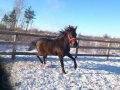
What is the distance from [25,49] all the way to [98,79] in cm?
505

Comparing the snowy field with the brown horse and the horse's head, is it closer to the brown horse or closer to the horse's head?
the brown horse

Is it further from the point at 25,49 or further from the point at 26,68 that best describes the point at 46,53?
the point at 25,49

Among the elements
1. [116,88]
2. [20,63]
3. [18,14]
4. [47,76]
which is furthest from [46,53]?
[18,14]

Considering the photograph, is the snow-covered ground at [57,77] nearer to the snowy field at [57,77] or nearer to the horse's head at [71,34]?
the snowy field at [57,77]

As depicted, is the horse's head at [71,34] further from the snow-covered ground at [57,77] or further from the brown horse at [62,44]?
the snow-covered ground at [57,77]

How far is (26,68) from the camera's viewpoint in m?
8.54

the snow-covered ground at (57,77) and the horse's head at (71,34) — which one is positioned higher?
the horse's head at (71,34)

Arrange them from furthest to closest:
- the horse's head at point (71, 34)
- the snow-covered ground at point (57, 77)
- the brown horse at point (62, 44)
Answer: the brown horse at point (62, 44) < the horse's head at point (71, 34) < the snow-covered ground at point (57, 77)

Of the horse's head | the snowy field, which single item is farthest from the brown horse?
the snowy field

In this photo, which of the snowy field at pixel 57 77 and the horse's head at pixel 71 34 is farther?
the horse's head at pixel 71 34

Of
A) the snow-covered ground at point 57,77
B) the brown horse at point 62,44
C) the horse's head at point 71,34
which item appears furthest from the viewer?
the brown horse at point 62,44

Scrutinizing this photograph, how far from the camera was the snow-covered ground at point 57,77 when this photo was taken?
6.80 metres

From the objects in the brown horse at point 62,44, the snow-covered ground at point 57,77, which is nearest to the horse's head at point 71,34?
the brown horse at point 62,44

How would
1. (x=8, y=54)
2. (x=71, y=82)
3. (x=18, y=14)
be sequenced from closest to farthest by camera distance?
(x=71, y=82), (x=8, y=54), (x=18, y=14)
